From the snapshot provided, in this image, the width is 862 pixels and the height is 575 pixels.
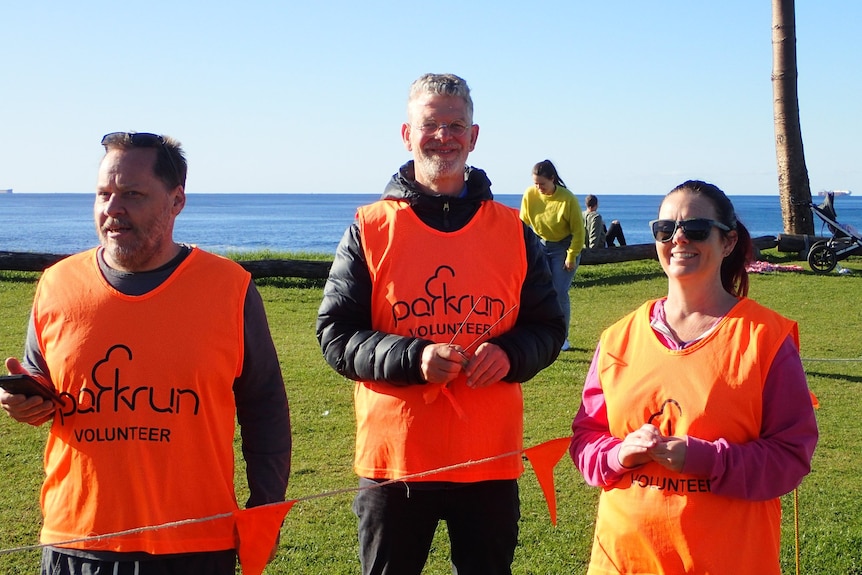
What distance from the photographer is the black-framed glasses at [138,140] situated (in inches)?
111

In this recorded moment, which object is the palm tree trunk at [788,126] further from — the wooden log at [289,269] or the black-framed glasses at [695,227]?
the black-framed glasses at [695,227]

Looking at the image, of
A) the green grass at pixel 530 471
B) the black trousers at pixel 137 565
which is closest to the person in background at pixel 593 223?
the green grass at pixel 530 471

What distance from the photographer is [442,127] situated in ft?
11.0

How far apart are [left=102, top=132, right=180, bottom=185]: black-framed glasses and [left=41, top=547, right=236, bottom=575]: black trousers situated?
1.15 m

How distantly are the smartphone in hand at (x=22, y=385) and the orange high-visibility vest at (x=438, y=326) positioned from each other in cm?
111

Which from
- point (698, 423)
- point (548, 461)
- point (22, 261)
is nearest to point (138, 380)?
point (548, 461)

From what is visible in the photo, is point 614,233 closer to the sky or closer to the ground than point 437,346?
closer to the sky

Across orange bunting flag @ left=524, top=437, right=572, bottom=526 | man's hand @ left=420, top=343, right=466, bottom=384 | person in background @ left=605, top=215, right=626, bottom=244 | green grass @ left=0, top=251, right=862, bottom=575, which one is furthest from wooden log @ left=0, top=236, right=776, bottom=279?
person in background @ left=605, top=215, right=626, bottom=244

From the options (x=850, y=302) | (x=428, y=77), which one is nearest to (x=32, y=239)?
(x=850, y=302)

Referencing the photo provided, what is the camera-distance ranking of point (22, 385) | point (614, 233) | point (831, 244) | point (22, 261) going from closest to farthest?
point (22, 385), point (22, 261), point (831, 244), point (614, 233)

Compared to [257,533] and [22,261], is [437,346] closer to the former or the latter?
[257,533]

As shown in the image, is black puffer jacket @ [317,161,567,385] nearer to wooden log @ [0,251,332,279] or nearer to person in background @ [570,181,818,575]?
person in background @ [570,181,818,575]

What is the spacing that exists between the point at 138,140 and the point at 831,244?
16416 mm

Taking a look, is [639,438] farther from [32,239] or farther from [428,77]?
[32,239]
